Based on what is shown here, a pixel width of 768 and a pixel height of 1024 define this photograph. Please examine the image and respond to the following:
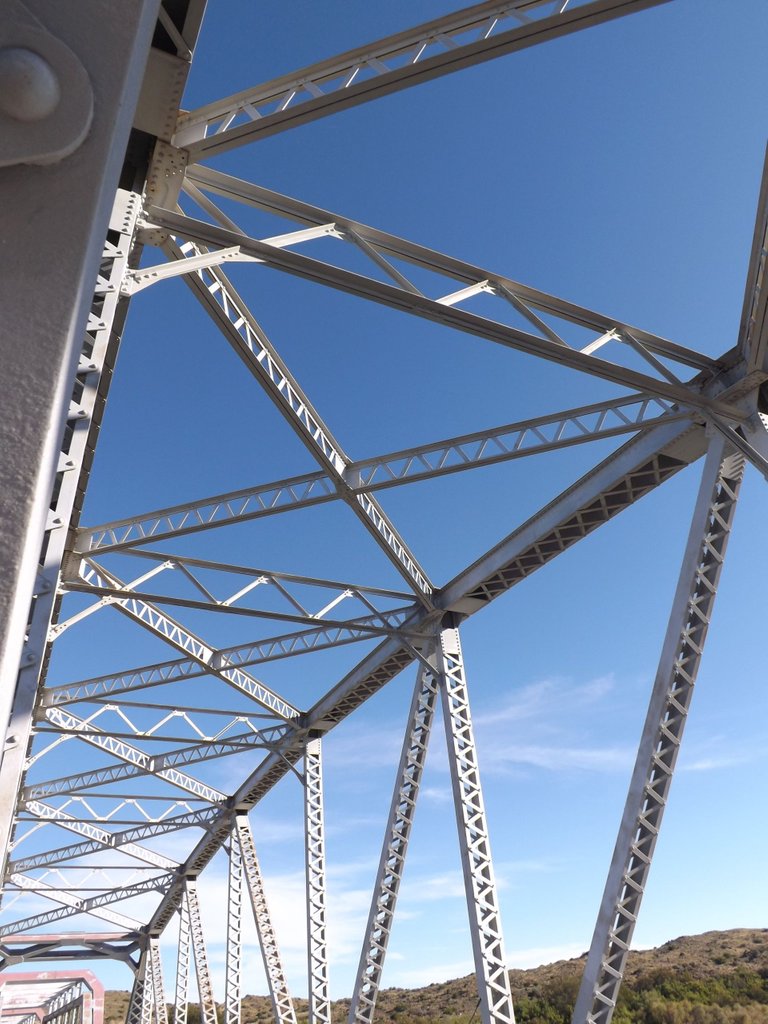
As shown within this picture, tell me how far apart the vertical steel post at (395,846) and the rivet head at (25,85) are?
14.4 metres

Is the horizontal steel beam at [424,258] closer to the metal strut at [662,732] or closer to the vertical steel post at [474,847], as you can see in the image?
the metal strut at [662,732]

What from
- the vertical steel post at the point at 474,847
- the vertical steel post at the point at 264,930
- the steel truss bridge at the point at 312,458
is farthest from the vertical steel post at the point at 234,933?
the vertical steel post at the point at 474,847

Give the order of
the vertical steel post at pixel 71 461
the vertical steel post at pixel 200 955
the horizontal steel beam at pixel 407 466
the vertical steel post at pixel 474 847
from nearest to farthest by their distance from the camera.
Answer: the vertical steel post at pixel 71 461, the horizontal steel beam at pixel 407 466, the vertical steel post at pixel 474 847, the vertical steel post at pixel 200 955

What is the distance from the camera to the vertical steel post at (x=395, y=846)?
14961mm

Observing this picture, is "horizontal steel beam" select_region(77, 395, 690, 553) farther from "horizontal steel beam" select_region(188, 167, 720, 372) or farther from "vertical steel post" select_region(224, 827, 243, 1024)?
"vertical steel post" select_region(224, 827, 243, 1024)

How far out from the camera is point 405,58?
7332 mm

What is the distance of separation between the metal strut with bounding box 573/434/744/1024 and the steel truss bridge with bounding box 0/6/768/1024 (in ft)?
0.09

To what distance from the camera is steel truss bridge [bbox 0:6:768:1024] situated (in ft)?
3.83

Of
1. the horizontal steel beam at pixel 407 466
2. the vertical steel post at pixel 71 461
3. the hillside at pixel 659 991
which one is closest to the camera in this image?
the vertical steel post at pixel 71 461

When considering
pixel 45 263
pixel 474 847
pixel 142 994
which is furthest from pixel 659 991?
pixel 45 263

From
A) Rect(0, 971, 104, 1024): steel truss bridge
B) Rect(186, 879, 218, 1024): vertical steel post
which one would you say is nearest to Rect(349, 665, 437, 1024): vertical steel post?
Rect(186, 879, 218, 1024): vertical steel post

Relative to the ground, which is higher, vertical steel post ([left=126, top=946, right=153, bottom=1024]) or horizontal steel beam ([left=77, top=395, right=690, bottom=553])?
vertical steel post ([left=126, top=946, right=153, bottom=1024])

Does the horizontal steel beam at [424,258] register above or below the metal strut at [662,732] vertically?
above

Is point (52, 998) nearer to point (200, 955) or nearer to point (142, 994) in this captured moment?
point (142, 994)
